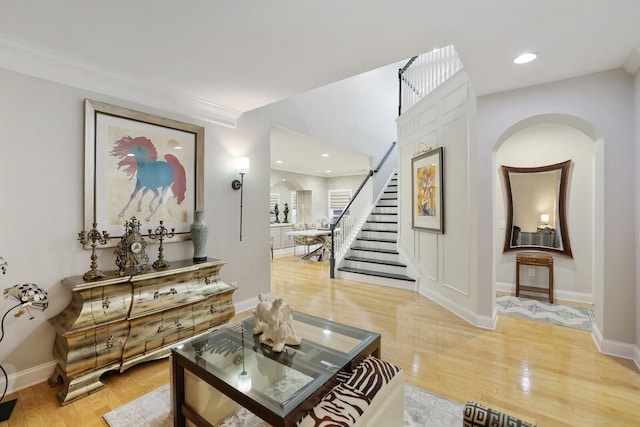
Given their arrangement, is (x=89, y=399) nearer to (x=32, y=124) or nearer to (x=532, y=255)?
(x=32, y=124)

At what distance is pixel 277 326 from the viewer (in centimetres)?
180

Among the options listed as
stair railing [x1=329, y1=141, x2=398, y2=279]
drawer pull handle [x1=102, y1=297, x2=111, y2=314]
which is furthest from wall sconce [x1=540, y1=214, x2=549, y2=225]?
drawer pull handle [x1=102, y1=297, x2=111, y2=314]

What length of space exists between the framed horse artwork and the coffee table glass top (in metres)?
1.54

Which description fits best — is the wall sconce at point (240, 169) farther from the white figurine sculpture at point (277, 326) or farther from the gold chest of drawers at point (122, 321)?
the white figurine sculpture at point (277, 326)

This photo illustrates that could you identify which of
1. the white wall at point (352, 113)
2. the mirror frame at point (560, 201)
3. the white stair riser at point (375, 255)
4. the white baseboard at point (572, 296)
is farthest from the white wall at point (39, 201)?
the white baseboard at point (572, 296)

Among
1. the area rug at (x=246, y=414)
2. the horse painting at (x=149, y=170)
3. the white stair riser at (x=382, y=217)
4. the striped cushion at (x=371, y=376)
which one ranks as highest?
the horse painting at (x=149, y=170)

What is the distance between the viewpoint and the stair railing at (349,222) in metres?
5.56

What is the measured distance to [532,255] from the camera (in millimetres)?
4145

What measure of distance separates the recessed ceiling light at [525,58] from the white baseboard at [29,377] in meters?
4.58

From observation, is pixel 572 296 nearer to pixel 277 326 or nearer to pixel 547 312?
pixel 547 312

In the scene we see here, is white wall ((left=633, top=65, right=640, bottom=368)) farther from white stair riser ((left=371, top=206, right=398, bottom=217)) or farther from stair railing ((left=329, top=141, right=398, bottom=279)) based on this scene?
white stair riser ((left=371, top=206, right=398, bottom=217))

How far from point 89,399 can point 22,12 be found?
2608mm

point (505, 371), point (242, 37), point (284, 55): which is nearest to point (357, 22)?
point (284, 55)

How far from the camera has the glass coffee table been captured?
1.31 m
